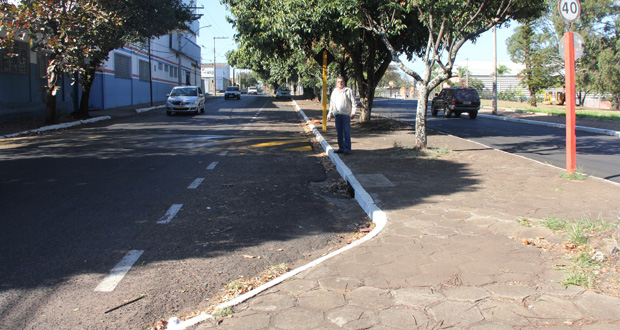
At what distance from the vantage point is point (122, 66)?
37.5 metres

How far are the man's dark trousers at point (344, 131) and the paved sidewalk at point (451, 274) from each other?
343 centimetres

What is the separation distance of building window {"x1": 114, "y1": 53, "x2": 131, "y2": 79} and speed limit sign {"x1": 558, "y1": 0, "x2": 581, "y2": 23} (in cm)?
3347

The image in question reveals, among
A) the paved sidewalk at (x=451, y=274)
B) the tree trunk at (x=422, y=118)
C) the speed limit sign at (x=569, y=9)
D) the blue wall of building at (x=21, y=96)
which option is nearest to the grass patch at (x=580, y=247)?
the paved sidewalk at (x=451, y=274)

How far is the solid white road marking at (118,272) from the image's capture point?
3.99 metres

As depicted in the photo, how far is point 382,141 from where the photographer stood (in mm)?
14445

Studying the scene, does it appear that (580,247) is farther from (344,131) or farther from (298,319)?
(344,131)

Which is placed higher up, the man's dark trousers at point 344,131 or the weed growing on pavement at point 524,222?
the man's dark trousers at point 344,131

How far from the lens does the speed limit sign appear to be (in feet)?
26.2

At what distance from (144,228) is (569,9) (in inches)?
295

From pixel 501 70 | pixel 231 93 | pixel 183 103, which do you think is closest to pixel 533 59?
pixel 231 93

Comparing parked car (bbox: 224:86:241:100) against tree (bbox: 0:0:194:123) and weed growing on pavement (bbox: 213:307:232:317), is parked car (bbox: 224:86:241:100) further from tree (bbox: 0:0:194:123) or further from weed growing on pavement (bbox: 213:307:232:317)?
weed growing on pavement (bbox: 213:307:232:317)

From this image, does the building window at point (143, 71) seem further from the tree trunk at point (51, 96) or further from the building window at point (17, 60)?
the tree trunk at point (51, 96)

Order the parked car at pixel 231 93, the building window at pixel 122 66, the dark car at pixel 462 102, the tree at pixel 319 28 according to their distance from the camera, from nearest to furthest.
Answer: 1. the tree at pixel 319 28
2. the dark car at pixel 462 102
3. the building window at pixel 122 66
4. the parked car at pixel 231 93

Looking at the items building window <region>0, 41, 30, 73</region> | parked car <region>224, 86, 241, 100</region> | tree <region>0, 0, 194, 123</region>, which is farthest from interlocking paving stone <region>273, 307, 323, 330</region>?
parked car <region>224, 86, 241, 100</region>
